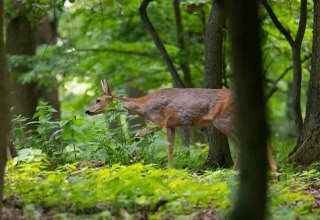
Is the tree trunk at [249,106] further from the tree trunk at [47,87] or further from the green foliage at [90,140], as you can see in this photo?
the tree trunk at [47,87]

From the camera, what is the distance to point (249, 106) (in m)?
3.34

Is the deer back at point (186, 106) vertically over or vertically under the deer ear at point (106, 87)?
under

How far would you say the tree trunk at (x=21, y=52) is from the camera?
1457 cm

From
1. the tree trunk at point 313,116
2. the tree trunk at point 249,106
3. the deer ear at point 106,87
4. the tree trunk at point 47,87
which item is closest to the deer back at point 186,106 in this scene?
Answer: the deer ear at point 106,87

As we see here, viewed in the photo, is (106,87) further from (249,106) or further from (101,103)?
(249,106)

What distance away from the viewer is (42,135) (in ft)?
27.6

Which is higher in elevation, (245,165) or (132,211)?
(245,165)

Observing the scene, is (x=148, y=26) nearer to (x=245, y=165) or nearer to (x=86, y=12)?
(x=86, y=12)

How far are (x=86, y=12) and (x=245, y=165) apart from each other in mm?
11300

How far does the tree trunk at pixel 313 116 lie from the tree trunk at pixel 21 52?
8.10 meters

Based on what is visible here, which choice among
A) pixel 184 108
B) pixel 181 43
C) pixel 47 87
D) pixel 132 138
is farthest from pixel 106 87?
pixel 47 87

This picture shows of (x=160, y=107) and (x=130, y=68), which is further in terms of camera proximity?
(x=130, y=68)

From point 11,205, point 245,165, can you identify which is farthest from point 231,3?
point 11,205

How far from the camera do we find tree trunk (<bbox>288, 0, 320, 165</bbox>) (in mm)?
7934
